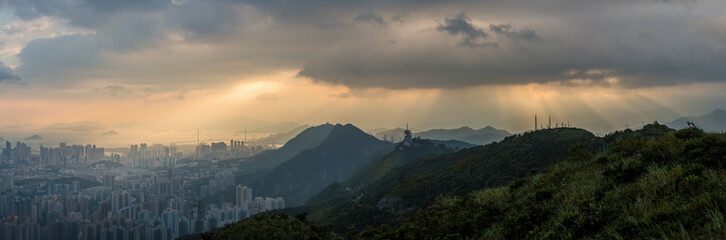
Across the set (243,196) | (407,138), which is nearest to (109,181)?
(243,196)

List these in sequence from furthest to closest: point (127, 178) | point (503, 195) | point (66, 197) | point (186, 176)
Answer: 1. point (186, 176)
2. point (127, 178)
3. point (66, 197)
4. point (503, 195)

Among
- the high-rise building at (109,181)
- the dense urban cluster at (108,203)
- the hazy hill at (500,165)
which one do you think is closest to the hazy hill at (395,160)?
the dense urban cluster at (108,203)

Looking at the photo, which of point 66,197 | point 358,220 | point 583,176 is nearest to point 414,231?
point 583,176

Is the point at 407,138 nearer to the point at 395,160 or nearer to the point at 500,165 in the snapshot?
the point at 395,160

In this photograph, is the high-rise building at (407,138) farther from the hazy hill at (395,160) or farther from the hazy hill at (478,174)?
the hazy hill at (478,174)

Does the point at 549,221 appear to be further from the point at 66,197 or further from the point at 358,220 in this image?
the point at 66,197
